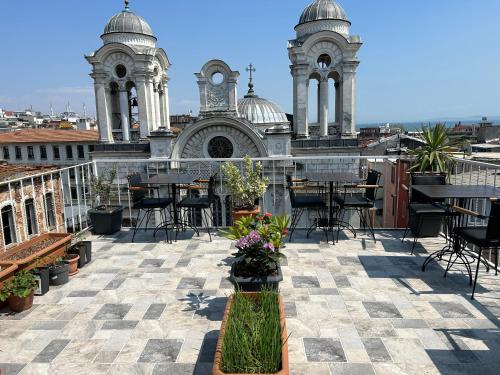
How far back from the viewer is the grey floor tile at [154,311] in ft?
12.2

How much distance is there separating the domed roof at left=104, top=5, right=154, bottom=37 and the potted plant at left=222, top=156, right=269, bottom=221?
62.6 ft

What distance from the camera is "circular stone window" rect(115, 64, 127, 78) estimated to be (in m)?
21.9

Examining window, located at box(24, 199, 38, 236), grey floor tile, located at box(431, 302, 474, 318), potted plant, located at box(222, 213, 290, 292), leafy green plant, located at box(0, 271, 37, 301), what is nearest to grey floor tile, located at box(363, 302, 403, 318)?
grey floor tile, located at box(431, 302, 474, 318)

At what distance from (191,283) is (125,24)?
831 inches

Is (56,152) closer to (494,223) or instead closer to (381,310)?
(381,310)

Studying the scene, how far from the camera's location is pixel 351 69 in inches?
777

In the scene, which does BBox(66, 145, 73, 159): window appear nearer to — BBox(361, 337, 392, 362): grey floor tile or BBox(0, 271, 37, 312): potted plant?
BBox(0, 271, 37, 312): potted plant

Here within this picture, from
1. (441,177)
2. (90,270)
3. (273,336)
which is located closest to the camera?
(273,336)

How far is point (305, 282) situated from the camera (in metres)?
4.49

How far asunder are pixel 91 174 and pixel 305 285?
4.77 meters

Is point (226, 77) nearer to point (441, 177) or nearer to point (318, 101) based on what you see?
point (318, 101)

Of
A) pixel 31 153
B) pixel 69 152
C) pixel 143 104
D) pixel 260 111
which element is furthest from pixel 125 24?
pixel 31 153

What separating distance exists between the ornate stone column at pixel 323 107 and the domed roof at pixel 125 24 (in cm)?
1113

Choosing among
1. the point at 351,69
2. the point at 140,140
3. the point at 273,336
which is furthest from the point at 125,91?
the point at 273,336
